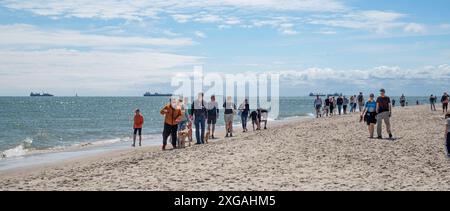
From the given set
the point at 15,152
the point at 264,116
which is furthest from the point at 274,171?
the point at 264,116

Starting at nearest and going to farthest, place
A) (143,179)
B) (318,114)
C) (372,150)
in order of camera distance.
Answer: (143,179) → (372,150) → (318,114)

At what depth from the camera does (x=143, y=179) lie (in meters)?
10.0

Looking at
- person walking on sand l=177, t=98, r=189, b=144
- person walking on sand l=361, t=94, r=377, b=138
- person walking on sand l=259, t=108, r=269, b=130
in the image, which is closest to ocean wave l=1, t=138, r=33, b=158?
person walking on sand l=177, t=98, r=189, b=144

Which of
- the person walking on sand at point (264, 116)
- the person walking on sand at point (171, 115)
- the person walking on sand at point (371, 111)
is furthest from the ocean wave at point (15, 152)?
the person walking on sand at point (371, 111)

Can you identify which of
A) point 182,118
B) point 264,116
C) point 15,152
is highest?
point 182,118

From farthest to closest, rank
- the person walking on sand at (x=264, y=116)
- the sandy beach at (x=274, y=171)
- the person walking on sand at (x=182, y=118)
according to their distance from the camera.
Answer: the person walking on sand at (x=264, y=116) → the person walking on sand at (x=182, y=118) → the sandy beach at (x=274, y=171)

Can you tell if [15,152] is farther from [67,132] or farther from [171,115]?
[67,132]

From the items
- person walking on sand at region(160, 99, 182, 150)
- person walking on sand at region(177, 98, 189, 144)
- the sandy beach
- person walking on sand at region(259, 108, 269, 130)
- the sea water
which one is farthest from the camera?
person walking on sand at region(259, 108, 269, 130)

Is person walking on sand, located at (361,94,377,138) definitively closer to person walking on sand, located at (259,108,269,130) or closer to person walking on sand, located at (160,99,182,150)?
person walking on sand, located at (160,99,182,150)

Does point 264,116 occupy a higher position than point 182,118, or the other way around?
point 182,118

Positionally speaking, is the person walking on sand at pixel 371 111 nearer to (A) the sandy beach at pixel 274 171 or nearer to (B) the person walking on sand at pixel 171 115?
(A) the sandy beach at pixel 274 171
